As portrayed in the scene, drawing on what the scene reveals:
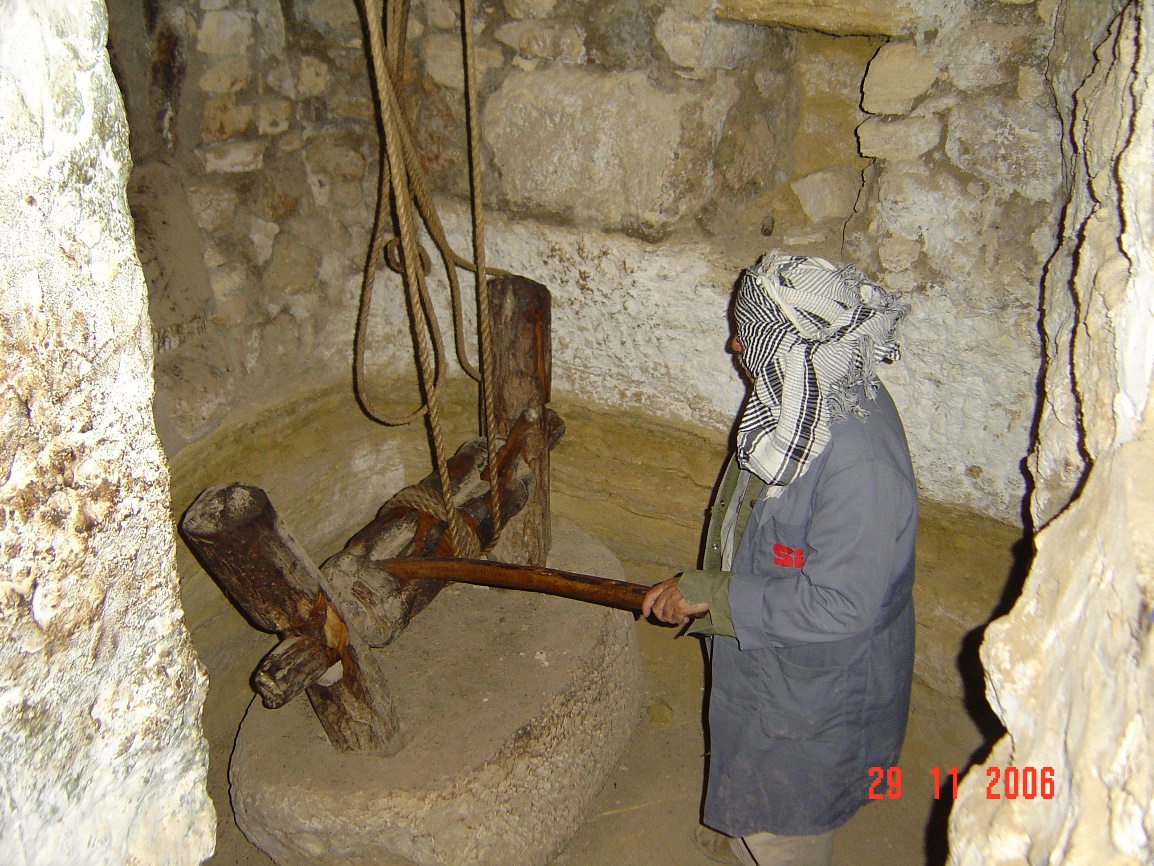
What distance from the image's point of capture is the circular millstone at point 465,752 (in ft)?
5.40

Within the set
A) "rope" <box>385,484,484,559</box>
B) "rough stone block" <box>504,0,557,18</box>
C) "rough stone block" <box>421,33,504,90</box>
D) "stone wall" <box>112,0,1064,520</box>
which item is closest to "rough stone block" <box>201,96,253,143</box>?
"stone wall" <box>112,0,1064,520</box>

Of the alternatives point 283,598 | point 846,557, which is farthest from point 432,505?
point 846,557

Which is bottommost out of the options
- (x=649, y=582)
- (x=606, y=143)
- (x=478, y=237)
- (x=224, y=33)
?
(x=649, y=582)

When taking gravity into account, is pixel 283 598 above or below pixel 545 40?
below

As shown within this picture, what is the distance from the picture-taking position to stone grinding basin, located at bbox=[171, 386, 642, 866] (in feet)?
5.43

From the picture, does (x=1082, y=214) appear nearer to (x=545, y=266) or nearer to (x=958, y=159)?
(x=958, y=159)

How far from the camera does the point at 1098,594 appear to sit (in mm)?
650

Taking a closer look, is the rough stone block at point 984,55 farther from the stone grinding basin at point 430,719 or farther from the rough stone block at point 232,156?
the rough stone block at point 232,156

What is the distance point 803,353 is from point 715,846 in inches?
54.4

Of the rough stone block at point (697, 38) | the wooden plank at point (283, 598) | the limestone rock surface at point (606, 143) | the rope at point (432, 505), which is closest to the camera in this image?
the wooden plank at point (283, 598)

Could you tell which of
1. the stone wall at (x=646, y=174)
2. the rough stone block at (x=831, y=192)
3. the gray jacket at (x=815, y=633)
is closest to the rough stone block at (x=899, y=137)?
the stone wall at (x=646, y=174)

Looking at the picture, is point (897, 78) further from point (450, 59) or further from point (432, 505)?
point (432, 505)

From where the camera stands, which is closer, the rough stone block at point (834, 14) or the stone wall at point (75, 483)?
the stone wall at point (75, 483)

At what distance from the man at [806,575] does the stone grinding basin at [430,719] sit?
38 centimetres
